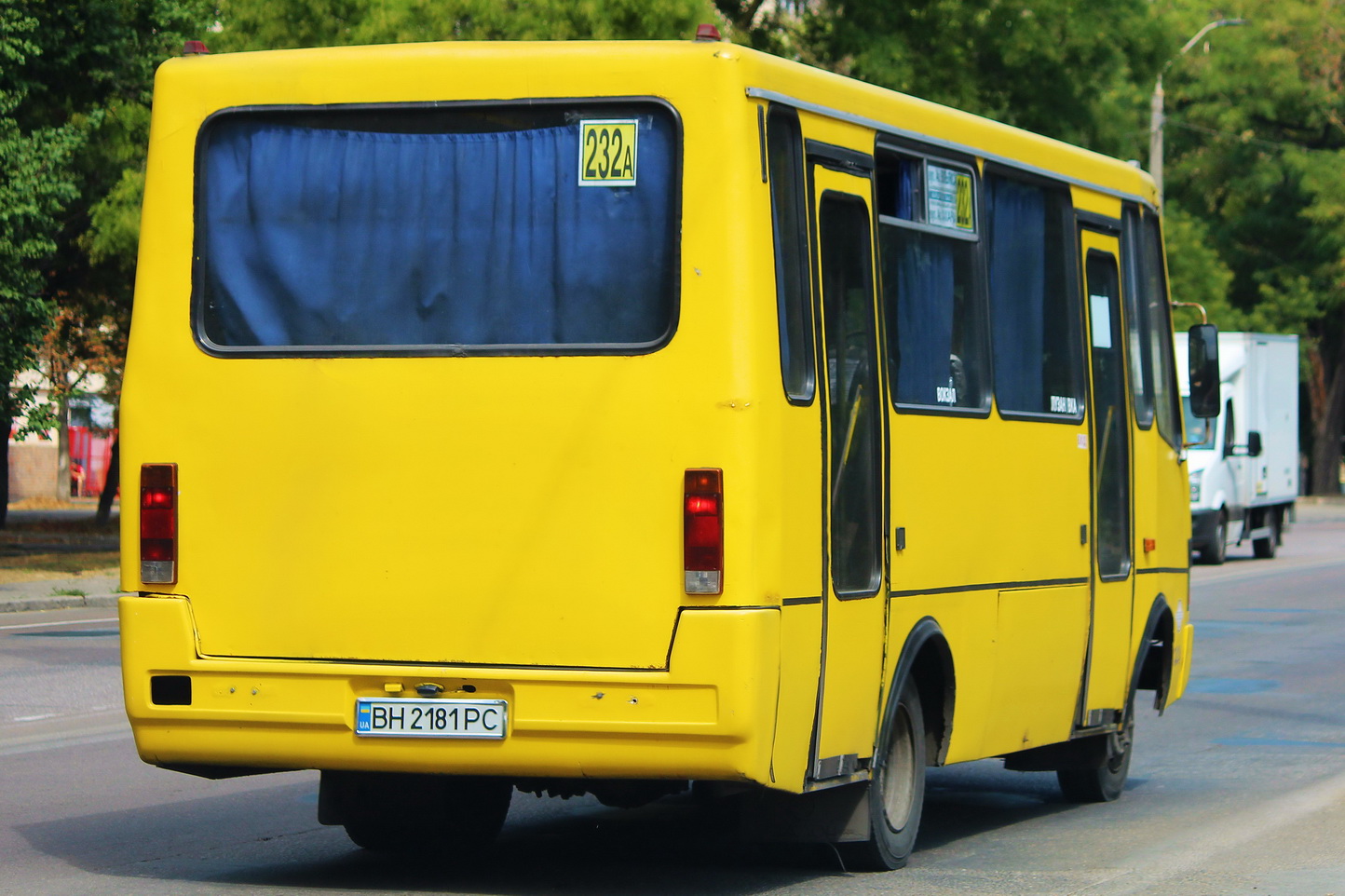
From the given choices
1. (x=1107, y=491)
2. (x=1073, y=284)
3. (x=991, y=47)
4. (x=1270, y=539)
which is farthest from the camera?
(x=991, y=47)

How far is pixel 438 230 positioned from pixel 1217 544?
82.7ft

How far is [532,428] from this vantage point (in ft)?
22.7

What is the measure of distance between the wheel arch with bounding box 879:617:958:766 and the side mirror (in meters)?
3.18

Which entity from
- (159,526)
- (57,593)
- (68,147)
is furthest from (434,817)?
(68,147)

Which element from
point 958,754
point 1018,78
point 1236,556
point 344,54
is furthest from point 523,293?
point 1018,78

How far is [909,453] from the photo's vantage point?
308 inches

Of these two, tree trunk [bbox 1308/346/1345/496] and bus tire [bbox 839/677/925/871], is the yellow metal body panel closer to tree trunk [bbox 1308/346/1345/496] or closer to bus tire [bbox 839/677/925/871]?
bus tire [bbox 839/677/925/871]

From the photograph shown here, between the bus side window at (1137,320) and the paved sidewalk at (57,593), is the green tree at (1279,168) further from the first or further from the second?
the bus side window at (1137,320)

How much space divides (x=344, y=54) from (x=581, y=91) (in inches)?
34.3

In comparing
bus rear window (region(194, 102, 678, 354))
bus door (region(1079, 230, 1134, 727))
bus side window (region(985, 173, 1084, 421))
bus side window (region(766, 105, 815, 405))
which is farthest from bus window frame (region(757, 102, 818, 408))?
bus door (region(1079, 230, 1134, 727))

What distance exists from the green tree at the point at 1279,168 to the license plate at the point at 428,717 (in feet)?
175

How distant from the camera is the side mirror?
1080 cm

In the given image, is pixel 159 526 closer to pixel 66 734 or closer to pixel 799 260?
pixel 799 260

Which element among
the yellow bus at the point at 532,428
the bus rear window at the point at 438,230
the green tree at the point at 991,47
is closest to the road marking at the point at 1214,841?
the yellow bus at the point at 532,428
